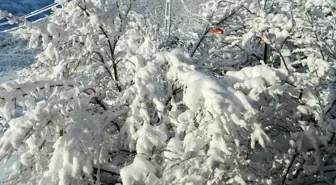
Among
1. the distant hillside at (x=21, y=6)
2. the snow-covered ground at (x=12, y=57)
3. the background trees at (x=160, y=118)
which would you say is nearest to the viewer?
the background trees at (x=160, y=118)

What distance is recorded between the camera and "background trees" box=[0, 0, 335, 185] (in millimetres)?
2459

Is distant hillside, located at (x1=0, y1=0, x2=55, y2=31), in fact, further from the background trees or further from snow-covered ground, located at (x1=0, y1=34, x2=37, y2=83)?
the background trees

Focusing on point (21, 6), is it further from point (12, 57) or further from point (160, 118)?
point (160, 118)

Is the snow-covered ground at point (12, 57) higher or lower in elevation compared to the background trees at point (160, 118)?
lower

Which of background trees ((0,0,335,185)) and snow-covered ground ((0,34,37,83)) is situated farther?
snow-covered ground ((0,34,37,83))

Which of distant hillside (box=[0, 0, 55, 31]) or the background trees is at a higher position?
the background trees

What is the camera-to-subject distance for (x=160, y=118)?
3.01 meters

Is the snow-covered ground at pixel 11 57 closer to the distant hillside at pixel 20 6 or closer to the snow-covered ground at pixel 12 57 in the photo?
the snow-covered ground at pixel 12 57

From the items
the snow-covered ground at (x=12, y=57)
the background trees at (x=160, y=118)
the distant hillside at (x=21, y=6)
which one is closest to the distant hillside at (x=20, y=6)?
the distant hillside at (x=21, y=6)

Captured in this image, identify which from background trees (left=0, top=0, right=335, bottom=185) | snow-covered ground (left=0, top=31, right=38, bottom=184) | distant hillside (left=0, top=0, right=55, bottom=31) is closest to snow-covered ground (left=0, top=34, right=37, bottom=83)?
snow-covered ground (left=0, top=31, right=38, bottom=184)

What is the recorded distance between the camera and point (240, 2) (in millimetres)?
4789

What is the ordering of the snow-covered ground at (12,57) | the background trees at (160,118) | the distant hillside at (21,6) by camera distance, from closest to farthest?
the background trees at (160,118) → the snow-covered ground at (12,57) → the distant hillside at (21,6)

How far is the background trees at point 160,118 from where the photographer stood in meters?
2.46

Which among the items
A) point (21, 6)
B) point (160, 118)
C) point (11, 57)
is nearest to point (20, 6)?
point (21, 6)
